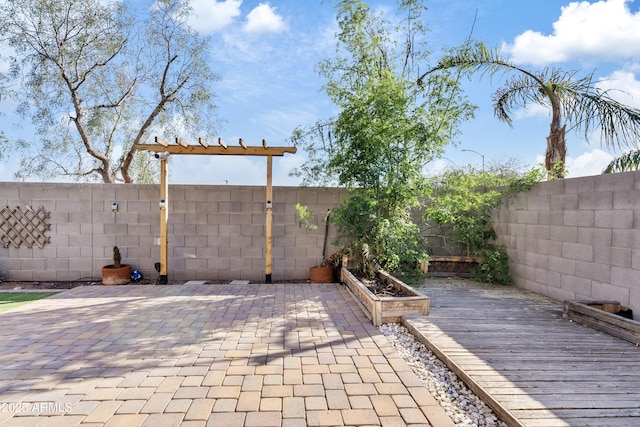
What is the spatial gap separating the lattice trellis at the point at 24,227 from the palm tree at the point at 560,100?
735 centimetres

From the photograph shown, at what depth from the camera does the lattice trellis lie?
21.3 feet

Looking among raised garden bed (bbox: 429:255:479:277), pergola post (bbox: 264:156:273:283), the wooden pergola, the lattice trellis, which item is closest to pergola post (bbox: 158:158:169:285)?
the wooden pergola

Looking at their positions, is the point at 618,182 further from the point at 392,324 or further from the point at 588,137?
the point at 392,324

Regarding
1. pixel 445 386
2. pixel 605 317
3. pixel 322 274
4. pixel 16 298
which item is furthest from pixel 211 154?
pixel 605 317

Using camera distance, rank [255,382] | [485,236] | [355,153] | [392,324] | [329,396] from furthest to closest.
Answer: [485,236] → [355,153] → [392,324] → [255,382] → [329,396]

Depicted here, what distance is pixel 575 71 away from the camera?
5926 millimetres

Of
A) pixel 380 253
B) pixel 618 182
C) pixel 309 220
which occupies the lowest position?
pixel 380 253

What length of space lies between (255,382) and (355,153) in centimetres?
363

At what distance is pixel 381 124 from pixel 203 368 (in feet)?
12.4

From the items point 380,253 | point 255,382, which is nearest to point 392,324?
point 380,253

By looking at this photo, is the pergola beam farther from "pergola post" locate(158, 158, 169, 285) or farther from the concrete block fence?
the concrete block fence

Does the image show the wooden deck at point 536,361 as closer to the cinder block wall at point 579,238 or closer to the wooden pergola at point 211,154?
the cinder block wall at point 579,238

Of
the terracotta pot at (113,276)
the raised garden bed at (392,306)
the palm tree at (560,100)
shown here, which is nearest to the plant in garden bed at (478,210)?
the palm tree at (560,100)

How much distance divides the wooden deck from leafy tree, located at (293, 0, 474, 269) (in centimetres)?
141
